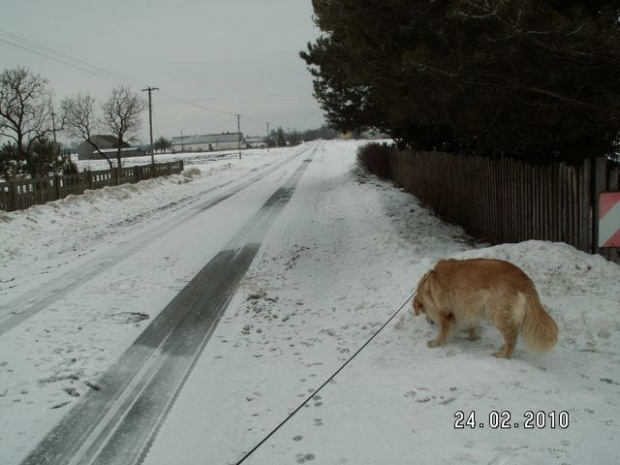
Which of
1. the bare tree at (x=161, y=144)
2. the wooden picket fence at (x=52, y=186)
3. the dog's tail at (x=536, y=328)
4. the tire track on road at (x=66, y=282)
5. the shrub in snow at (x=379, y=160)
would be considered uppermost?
the bare tree at (x=161, y=144)

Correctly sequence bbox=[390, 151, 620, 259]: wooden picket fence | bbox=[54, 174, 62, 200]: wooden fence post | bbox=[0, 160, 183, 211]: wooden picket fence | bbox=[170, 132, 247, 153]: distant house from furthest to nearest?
bbox=[170, 132, 247, 153]: distant house
bbox=[54, 174, 62, 200]: wooden fence post
bbox=[0, 160, 183, 211]: wooden picket fence
bbox=[390, 151, 620, 259]: wooden picket fence

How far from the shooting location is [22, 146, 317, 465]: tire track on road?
12.4 ft

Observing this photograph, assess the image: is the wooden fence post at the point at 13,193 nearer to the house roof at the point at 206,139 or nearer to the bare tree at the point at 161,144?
the bare tree at the point at 161,144

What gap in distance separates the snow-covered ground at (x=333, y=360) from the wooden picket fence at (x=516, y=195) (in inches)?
25.4

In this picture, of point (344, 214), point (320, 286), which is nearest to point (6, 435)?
point (320, 286)

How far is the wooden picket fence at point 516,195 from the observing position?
6.77 metres

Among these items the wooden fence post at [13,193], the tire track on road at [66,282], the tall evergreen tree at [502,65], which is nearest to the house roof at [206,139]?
the wooden fence post at [13,193]

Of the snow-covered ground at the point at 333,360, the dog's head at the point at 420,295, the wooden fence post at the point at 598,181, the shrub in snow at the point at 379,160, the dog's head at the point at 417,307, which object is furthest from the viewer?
the shrub in snow at the point at 379,160

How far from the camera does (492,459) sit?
10.2ft

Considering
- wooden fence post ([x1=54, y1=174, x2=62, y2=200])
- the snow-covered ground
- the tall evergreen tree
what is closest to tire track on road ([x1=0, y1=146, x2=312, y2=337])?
the snow-covered ground

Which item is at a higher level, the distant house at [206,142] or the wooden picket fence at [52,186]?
the distant house at [206,142]

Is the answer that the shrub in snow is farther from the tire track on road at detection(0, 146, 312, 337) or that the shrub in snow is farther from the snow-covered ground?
the snow-covered ground

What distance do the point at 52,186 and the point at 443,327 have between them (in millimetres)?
17247

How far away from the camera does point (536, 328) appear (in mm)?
4254
